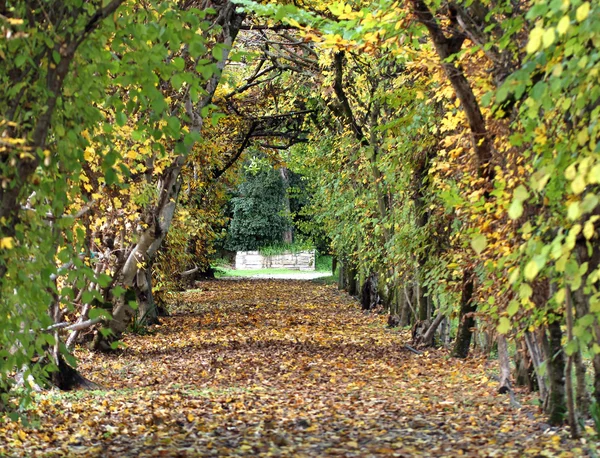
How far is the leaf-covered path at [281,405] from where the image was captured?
6723mm

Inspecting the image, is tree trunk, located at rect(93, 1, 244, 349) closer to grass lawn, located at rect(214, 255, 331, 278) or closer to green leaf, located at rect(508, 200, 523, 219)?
green leaf, located at rect(508, 200, 523, 219)

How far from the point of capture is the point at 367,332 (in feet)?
56.9

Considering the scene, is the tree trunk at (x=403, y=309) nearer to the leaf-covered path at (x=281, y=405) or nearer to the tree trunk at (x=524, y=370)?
the leaf-covered path at (x=281, y=405)

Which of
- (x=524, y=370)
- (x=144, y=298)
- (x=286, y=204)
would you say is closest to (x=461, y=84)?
(x=524, y=370)

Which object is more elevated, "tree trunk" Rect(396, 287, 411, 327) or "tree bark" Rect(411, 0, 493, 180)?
"tree bark" Rect(411, 0, 493, 180)

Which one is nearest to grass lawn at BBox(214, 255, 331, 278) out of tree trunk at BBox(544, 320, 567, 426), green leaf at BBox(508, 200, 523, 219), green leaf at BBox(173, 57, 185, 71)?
tree trunk at BBox(544, 320, 567, 426)

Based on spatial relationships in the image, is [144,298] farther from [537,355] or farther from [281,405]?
[537,355]

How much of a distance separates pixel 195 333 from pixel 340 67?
20.6 feet

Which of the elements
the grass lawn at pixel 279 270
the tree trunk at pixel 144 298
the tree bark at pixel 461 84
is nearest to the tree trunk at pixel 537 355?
the tree bark at pixel 461 84

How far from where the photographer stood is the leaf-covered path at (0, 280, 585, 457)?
672cm

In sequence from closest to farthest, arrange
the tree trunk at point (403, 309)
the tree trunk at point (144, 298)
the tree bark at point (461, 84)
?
the tree bark at point (461, 84) → the tree trunk at point (144, 298) → the tree trunk at point (403, 309)

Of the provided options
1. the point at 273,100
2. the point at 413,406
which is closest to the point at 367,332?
the point at 413,406

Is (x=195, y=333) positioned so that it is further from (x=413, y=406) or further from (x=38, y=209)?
(x=38, y=209)

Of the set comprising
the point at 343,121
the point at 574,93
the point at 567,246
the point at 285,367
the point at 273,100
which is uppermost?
the point at 273,100
